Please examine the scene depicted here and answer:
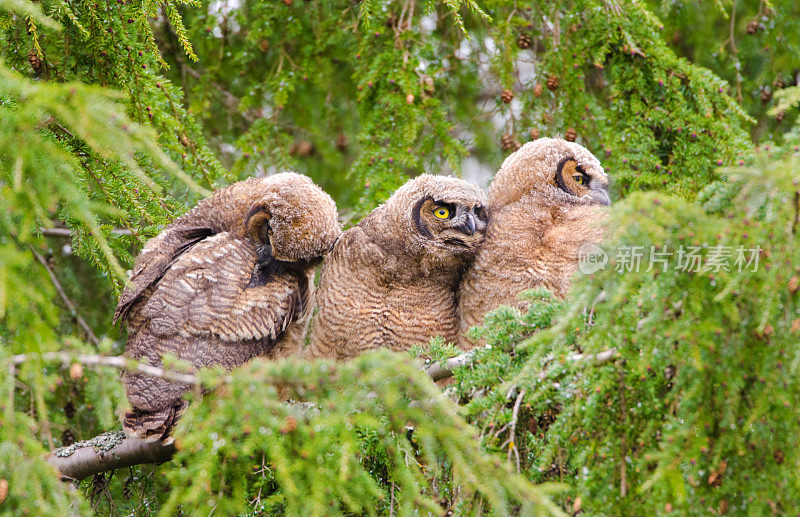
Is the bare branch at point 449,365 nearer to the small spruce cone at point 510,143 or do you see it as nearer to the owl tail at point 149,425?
the owl tail at point 149,425

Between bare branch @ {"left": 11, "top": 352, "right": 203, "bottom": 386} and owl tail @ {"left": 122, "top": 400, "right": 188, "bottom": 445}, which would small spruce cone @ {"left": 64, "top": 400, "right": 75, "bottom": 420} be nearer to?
owl tail @ {"left": 122, "top": 400, "right": 188, "bottom": 445}

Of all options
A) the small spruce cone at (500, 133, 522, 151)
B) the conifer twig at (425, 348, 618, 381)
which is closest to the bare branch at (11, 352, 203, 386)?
the conifer twig at (425, 348, 618, 381)

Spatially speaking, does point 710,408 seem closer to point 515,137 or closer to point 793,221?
point 793,221

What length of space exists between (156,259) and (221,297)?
40 cm

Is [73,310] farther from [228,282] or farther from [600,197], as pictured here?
[600,197]

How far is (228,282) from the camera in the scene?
3041 mm

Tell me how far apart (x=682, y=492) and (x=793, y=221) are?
622mm

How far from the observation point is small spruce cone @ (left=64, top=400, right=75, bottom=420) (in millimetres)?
3713

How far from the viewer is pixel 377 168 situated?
3611 mm

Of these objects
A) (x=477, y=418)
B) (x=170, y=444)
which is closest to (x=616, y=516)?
(x=477, y=418)

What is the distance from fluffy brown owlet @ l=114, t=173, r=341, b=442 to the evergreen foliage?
222mm

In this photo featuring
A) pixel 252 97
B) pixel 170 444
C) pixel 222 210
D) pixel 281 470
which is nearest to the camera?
pixel 281 470

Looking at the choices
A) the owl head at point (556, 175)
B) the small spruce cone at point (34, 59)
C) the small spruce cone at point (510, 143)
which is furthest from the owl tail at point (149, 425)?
the small spruce cone at point (510, 143)

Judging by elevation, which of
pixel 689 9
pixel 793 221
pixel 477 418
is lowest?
pixel 477 418
